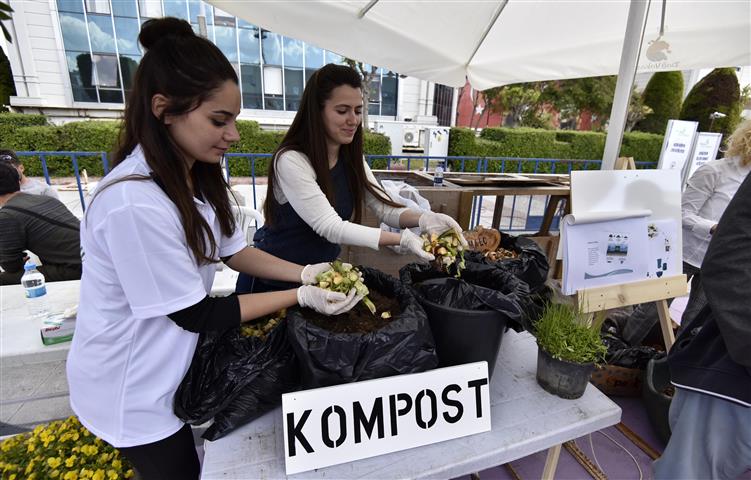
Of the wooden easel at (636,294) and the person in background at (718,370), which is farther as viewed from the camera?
the wooden easel at (636,294)

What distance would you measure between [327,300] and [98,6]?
1599 cm

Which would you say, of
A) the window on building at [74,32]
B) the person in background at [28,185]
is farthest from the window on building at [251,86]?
the person in background at [28,185]

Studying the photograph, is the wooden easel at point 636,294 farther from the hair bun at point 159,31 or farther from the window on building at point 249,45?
the window on building at point 249,45

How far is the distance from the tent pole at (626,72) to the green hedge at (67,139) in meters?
6.91

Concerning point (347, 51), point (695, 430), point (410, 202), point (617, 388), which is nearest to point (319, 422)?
point (695, 430)

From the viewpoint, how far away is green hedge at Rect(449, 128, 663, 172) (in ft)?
36.7

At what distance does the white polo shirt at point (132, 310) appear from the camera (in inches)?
32.2

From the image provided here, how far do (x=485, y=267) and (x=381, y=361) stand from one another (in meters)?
0.60

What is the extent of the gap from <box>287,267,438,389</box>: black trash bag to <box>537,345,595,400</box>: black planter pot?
0.43 m

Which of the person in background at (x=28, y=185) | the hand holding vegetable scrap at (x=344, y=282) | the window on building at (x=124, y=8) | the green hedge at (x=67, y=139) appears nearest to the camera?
the hand holding vegetable scrap at (x=344, y=282)

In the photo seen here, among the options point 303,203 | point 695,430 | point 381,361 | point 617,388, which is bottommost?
point 617,388

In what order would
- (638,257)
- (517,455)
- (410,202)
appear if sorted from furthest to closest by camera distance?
(410,202), (638,257), (517,455)

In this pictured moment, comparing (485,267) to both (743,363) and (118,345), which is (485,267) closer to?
(743,363)

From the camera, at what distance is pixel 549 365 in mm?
1189
